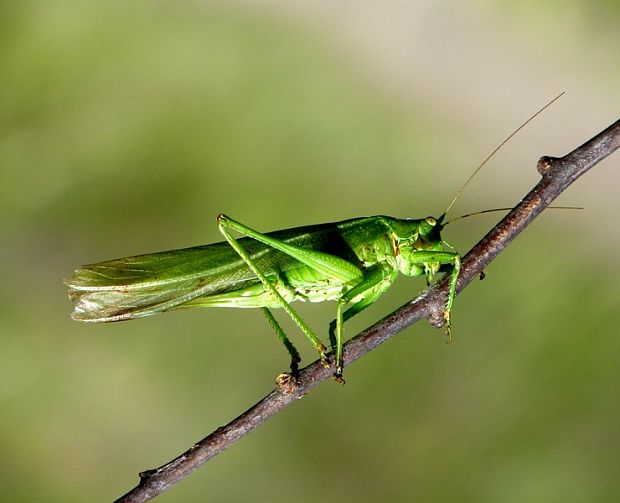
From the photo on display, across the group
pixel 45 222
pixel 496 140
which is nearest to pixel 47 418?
pixel 45 222

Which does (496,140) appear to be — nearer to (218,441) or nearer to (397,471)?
(397,471)

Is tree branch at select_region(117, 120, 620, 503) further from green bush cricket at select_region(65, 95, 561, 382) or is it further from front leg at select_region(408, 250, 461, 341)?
green bush cricket at select_region(65, 95, 561, 382)

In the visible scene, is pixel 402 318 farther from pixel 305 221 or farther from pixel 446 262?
pixel 305 221

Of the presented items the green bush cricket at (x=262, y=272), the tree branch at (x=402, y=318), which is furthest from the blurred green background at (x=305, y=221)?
the tree branch at (x=402, y=318)

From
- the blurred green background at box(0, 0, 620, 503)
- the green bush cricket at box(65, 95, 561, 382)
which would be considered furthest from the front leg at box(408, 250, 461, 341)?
the blurred green background at box(0, 0, 620, 503)

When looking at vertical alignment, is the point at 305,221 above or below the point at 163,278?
above

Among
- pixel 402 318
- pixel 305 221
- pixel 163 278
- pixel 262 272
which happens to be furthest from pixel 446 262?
pixel 305 221

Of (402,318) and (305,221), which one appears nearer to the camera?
(402,318)

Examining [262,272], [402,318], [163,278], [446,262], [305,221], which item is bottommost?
[402,318]
